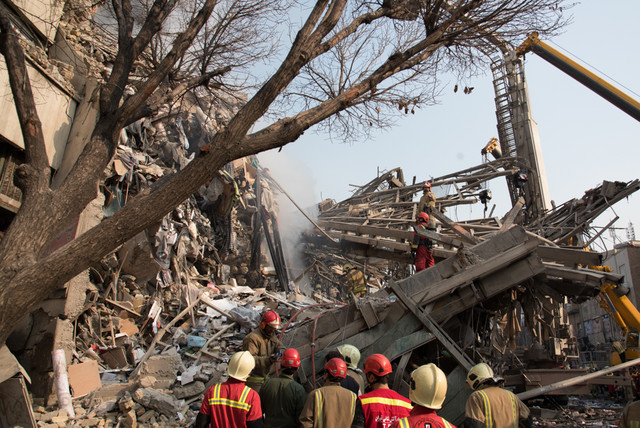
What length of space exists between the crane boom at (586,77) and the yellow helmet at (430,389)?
36.6 feet

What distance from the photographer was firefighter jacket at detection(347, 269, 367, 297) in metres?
11.8

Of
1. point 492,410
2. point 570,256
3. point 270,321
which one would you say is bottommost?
point 492,410

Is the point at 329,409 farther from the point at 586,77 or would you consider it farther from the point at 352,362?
the point at 586,77

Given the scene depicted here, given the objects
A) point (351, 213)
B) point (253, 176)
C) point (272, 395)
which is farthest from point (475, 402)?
point (253, 176)

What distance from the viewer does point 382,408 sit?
11.4ft

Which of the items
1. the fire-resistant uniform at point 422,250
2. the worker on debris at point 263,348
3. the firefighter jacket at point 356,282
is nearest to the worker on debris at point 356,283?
the firefighter jacket at point 356,282

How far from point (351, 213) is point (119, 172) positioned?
7403mm

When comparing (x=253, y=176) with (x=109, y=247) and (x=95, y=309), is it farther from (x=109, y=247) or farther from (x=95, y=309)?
(x=109, y=247)

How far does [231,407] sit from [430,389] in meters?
1.73

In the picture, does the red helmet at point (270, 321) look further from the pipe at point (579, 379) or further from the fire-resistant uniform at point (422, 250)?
the fire-resistant uniform at point (422, 250)

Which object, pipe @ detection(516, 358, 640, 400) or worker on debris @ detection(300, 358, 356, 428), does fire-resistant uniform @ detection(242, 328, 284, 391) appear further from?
pipe @ detection(516, 358, 640, 400)

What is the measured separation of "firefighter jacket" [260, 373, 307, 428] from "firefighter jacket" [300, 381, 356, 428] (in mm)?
576

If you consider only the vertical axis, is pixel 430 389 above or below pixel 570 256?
below

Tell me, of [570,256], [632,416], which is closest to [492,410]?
[632,416]
